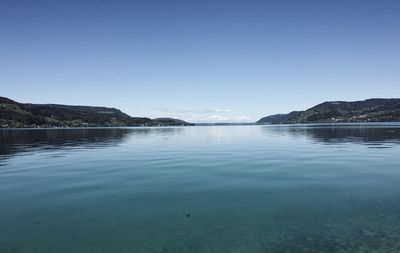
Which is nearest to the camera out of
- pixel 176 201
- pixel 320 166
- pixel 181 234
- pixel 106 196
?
pixel 181 234

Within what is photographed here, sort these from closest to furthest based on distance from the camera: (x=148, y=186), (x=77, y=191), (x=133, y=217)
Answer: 1. (x=133, y=217)
2. (x=77, y=191)
3. (x=148, y=186)

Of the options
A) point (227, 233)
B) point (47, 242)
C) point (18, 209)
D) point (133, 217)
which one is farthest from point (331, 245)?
point (18, 209)

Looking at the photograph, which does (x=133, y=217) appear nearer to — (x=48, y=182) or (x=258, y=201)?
(x=258, y=201)

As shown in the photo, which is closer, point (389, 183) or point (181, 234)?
point (181, 234)

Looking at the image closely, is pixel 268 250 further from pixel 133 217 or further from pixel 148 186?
pixel 148 186

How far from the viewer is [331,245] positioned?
14.4 m

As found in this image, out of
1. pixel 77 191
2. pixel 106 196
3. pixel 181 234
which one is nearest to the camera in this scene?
pixel 181 234

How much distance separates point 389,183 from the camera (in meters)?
27.9

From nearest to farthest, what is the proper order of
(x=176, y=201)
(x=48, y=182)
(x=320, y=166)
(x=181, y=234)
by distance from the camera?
1. (x=181, y=234)
2. (x=176, y=201)
3. (x=48, y=182)
4. (x=320, y=166)

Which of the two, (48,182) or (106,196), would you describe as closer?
(106,196)

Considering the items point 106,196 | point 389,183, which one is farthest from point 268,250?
point 389,183

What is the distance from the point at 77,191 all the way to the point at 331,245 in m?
20.8

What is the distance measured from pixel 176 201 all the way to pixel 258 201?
6.17 m

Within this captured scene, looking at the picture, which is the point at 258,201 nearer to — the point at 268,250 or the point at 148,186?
the point at 268,250
